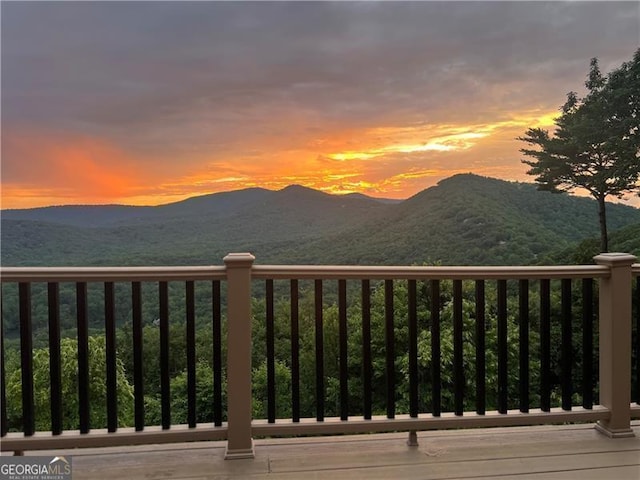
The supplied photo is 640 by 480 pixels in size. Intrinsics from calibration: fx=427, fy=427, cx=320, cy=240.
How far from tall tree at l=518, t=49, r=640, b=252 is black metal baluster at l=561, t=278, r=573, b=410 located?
301 inches

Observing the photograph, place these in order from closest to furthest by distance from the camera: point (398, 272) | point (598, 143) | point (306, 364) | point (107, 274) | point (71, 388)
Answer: point (107, 274) < point (398, 272) < point (71, 388) < point (306, 364) < point (598, 143)

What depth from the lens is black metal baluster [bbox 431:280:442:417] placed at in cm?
229

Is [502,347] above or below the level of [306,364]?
above

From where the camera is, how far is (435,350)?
2.33m

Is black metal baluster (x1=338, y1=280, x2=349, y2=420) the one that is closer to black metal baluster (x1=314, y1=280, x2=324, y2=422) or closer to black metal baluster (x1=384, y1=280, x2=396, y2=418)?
black metal baluster (x1=314, y1=280, x2=324, y2=422)

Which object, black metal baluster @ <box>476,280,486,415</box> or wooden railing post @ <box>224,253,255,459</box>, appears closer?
wooden railing post @ <box>224,253,255,459</box>

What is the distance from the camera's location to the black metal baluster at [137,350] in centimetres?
212

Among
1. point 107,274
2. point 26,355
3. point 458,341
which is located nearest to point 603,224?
point 458,341

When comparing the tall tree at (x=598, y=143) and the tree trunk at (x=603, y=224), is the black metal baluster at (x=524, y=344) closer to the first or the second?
the tree trunk at (x=603, y=224)

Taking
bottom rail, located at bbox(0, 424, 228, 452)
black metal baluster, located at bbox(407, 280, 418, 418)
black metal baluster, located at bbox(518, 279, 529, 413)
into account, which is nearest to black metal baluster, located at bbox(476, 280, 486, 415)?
black metal baluster, located at bbox(518, 279, 529, 413)

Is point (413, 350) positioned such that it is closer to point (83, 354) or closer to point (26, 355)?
point (83, 354)

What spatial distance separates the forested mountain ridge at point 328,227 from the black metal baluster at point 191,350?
2.57m

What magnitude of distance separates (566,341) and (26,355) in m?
2.85

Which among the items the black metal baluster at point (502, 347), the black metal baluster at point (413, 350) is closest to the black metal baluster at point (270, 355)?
the black metal baluster at point (413, 350)
